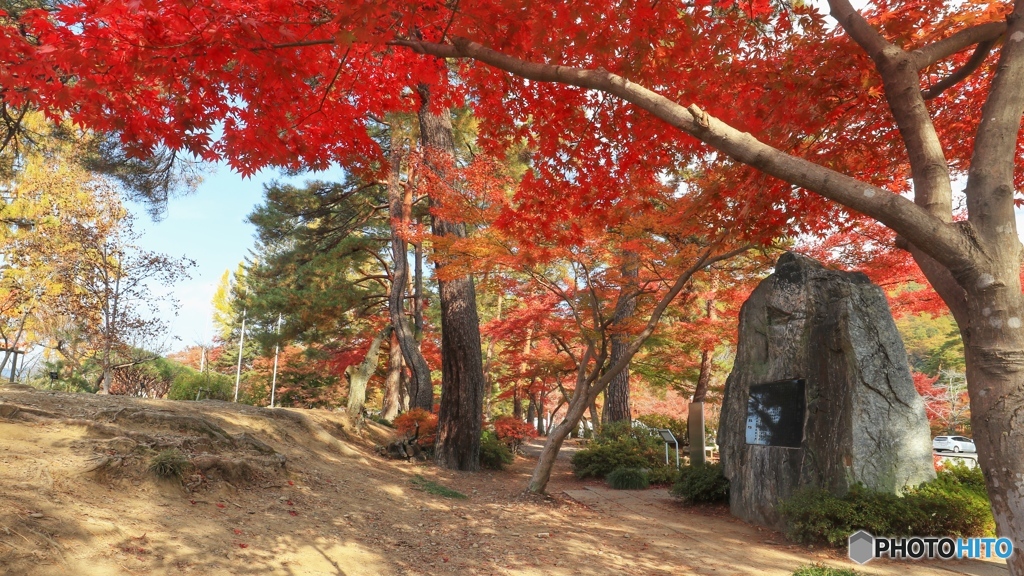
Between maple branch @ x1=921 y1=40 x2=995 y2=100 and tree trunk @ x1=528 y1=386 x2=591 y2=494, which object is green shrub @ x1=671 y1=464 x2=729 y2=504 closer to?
tree trunk @ x1=528 y1=386 x2=591 y2=494

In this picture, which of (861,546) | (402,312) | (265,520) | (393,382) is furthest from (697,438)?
(393,382)

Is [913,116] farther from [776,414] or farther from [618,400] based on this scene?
[618,400]

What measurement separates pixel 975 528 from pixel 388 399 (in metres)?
15.0

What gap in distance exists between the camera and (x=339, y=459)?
912 centimetres

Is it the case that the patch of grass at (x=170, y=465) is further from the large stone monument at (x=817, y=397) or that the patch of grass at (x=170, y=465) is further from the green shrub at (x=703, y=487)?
the green shrub at (x=703, y=487)

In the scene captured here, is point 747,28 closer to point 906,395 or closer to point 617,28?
point 617,28

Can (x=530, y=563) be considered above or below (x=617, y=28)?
below

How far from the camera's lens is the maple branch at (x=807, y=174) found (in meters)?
2.73

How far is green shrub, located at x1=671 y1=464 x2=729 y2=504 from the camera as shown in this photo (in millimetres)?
8422

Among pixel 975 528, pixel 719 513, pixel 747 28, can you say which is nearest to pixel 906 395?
pixel 975 528

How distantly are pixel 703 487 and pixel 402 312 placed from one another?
7.84 m

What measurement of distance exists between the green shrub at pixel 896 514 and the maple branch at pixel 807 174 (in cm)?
417

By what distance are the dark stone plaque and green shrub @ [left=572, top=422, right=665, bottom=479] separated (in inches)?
173

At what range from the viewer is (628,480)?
1074 centimetres
